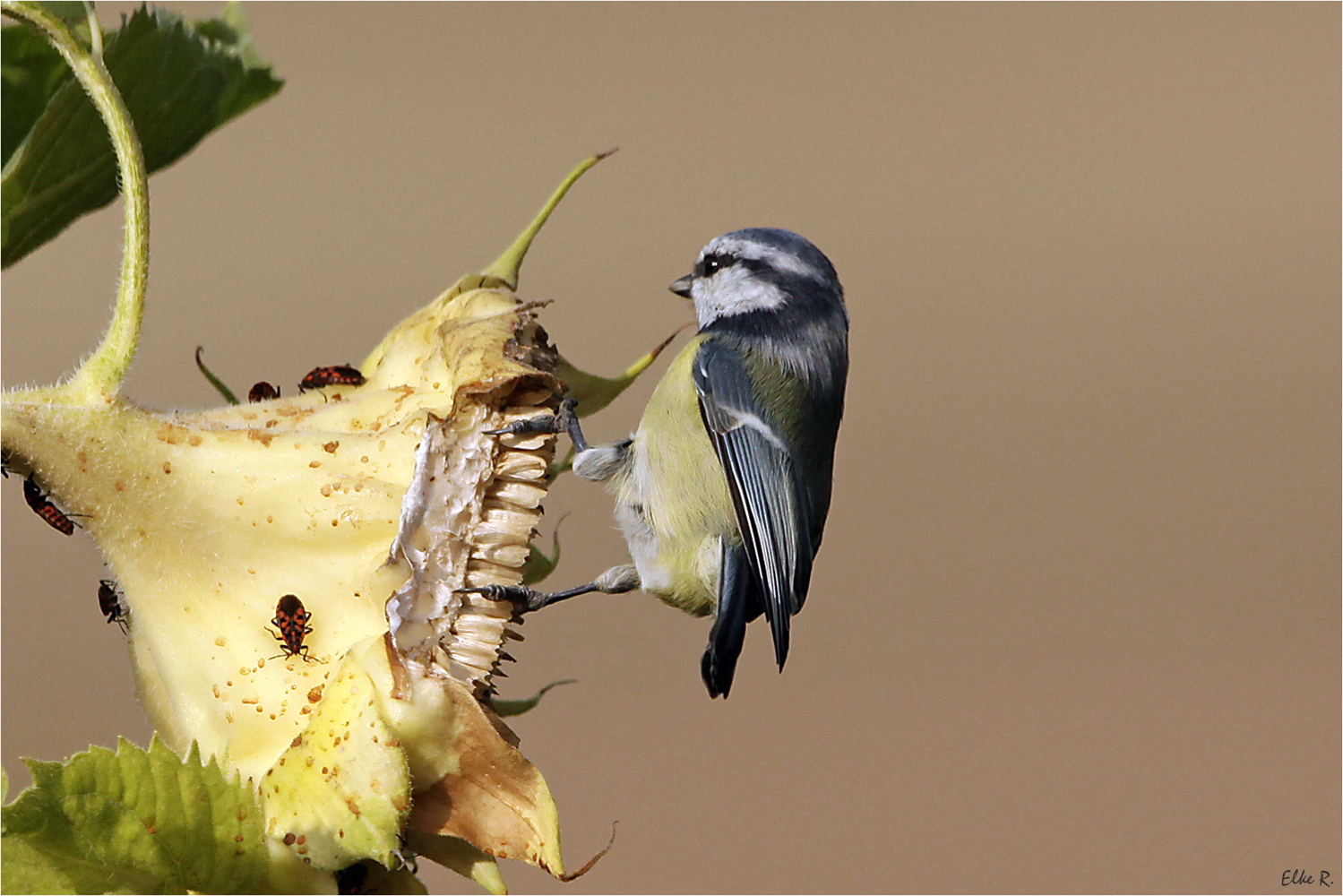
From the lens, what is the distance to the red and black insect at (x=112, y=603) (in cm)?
83

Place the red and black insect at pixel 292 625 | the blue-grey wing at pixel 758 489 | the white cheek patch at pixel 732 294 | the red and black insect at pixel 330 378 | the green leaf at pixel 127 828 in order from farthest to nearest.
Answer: the white cheek patch at pixel 732 294 → the blue-grey wing at pixel 758 489 → the red and black insect at pixel 330 378 → the red and black insect at pixel 292 625 → the green leaf at pixel 127 828

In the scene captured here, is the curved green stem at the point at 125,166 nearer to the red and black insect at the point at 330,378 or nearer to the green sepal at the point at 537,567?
the red and black insect at the point at 330,378

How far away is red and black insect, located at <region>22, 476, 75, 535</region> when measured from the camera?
0.80 m

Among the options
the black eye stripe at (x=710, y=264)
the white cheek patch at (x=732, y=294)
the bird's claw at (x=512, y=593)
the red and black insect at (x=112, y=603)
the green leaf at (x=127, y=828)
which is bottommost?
the green leaf at (x=127, y=828)

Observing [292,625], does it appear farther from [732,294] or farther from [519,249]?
[732,294]

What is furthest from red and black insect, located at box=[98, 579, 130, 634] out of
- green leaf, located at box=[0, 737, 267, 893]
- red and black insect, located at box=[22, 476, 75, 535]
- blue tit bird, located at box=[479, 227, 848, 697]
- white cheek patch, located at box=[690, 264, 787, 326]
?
white cheek patch, located at box=[690, 264, 787, 326]

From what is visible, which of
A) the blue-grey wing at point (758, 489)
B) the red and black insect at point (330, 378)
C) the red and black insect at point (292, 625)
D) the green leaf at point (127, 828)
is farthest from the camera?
the blue-grey wing at point (758, 489)

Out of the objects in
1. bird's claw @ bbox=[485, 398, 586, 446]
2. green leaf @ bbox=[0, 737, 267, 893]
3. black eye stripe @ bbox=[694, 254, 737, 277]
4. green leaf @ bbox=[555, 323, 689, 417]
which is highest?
black eye stripe @ bbox=[694, 254, 737, 277]

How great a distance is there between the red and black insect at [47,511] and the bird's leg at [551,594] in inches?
10.6

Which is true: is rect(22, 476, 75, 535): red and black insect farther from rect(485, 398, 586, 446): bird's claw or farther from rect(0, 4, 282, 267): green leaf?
rect(485, 398, 586, 446): bird's claw

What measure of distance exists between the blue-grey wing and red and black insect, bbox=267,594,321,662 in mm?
513

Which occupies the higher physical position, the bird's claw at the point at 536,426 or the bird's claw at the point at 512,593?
the bird's claw at the point at 536,426

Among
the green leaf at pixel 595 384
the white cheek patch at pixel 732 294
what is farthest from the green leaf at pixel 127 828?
the white cheek patch at pixel 732 294

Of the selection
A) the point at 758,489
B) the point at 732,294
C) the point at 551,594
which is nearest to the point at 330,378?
the point at 551,594
